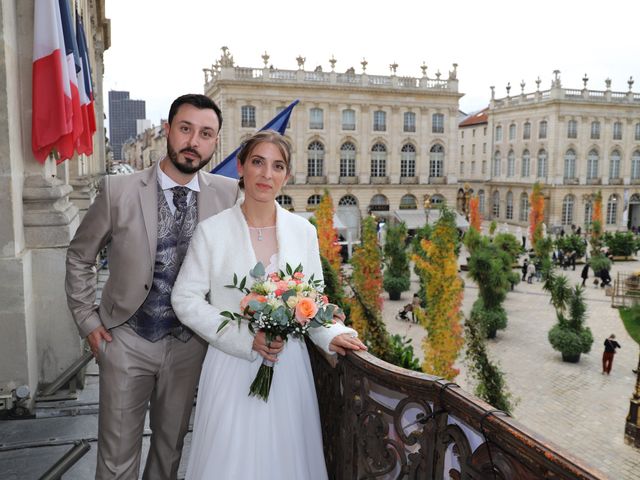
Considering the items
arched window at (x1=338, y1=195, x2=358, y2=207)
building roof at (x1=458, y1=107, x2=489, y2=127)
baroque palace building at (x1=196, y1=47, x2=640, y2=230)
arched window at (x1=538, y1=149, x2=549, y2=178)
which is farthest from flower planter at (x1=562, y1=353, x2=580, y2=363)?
building roof at (x1=458, y1=107, x2=489, y2=127)

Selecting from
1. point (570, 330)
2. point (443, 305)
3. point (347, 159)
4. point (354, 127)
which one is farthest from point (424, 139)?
point (443, 305)

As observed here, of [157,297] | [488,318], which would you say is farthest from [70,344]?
[488,318]

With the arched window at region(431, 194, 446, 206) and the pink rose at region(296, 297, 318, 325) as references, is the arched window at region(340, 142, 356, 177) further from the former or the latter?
the pink rose at region(296, 297, 318, 325)

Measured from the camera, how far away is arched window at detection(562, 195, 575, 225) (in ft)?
155

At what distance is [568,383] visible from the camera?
14125 millimetres

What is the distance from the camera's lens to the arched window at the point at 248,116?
127 ft

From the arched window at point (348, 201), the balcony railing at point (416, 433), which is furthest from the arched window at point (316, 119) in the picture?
the balcony railing at point (416, 433)

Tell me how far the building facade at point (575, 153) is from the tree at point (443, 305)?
121ft

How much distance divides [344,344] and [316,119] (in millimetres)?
38948

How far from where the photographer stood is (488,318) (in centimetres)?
Result: 1761

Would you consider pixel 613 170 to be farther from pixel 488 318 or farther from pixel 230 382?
pixel 230 382

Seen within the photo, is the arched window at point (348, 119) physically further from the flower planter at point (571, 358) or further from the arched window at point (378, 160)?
the flower planter at point (571, 358)

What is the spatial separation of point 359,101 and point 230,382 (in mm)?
40131

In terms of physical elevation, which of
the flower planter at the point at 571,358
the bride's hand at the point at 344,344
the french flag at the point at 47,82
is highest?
the french flag at the point at 47,82
